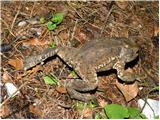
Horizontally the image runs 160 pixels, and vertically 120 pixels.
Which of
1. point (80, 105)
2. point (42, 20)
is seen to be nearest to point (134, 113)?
point (80, 105)

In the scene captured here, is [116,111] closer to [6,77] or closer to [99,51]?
[99,51]

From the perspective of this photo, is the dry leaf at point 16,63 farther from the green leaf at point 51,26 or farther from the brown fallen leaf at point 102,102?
the brown fallen leaf at point 102,102

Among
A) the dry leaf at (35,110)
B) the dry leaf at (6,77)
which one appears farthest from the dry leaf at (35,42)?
the dry leaf at (35,110)

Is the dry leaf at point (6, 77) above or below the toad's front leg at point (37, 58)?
below

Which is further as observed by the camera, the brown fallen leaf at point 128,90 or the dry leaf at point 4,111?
the brown fallen leaf at point 128,90

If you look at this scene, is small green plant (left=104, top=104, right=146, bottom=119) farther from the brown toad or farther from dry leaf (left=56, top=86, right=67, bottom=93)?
dry leaf (left=56, top=86, right=67, bottom=93)

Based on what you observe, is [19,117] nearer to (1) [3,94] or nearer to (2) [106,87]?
(1) [3,94]

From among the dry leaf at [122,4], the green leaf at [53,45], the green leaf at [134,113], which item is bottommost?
the green leaf at [134,113]
